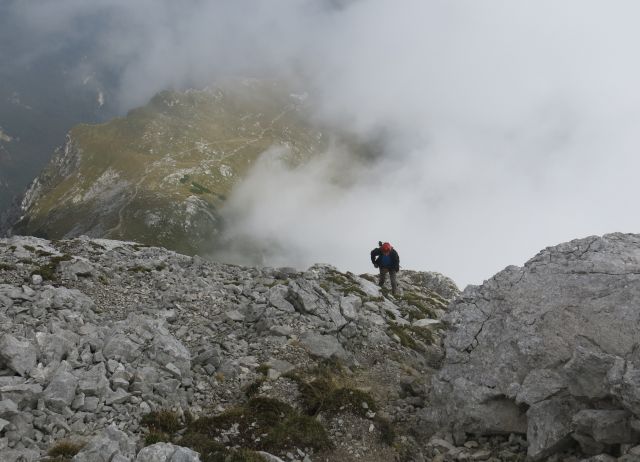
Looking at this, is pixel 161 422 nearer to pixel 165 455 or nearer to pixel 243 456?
pixel 165 455

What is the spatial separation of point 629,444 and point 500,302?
25.9 feet

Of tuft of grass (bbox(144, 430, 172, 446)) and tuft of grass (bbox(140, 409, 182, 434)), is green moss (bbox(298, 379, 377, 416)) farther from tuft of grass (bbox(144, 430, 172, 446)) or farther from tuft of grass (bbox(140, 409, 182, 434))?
tuft of grass (bbox(144, 430, 172, 446))

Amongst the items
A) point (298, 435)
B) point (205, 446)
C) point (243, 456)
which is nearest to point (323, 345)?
point (298, 435)

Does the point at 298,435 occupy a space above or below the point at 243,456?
above

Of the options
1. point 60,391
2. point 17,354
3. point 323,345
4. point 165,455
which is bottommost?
point 165,455

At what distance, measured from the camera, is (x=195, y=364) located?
1952cm

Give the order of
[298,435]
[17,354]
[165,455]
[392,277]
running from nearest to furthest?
[165,455]
[298,435]
[17,354]
[392,277]

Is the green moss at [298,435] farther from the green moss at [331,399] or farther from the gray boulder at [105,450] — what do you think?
the gray boulder at [105,450]

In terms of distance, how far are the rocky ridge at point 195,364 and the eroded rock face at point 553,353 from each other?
2476mm

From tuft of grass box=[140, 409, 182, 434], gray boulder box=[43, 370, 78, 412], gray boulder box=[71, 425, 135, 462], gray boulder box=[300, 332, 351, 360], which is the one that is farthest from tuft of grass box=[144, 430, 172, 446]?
gray boulder box=[300, 332, 351, 360]

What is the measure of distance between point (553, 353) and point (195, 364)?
48.2ft

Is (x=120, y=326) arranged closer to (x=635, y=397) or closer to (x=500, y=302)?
(x=500, y=302)

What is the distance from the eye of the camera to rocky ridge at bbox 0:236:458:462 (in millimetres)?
13641

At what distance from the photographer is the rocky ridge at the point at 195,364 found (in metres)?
13.6
